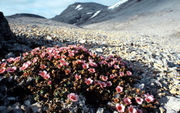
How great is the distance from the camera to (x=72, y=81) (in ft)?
12.9

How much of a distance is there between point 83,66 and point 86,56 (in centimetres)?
79

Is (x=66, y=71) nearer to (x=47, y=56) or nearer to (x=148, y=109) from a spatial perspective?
(x=47, y=56)

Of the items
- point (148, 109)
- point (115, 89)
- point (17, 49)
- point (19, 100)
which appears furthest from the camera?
point (17, 49)

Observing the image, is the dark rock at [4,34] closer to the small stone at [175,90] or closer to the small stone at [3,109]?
the small stone at [3,109]

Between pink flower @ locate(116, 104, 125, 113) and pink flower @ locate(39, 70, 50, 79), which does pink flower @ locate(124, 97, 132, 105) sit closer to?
pink flower @ locate(116, 104, 125, 113)

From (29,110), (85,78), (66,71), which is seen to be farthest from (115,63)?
(29,110)

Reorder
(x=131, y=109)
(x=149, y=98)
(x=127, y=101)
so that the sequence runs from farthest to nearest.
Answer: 1. (x=149, y=98)
2. (x=127, y=101)
3. (x=131, y=109)

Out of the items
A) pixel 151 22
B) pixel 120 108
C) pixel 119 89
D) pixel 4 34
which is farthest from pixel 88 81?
pixel 151 22

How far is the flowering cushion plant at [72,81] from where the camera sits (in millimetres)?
3609

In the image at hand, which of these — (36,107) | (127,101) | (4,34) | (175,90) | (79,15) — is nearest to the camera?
(36,107)

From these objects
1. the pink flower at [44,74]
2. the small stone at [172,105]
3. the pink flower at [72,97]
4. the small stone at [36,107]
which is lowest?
the small stone at [172,105]

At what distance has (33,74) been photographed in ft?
12.9

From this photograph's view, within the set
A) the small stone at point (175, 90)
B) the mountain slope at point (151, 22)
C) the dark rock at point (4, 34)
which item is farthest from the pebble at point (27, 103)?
the mountain slope at point (151, 22)

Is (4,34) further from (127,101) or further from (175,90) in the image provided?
(175,90)
